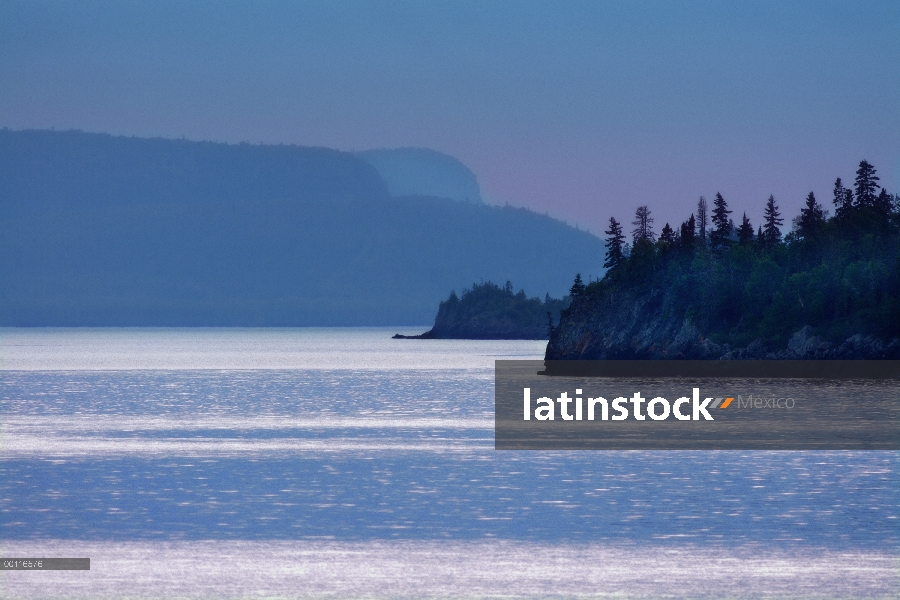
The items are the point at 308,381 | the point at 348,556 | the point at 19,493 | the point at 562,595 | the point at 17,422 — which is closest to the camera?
the point at 562,595

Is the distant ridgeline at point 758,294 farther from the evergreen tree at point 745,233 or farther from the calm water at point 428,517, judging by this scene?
the calm water at point 428,517

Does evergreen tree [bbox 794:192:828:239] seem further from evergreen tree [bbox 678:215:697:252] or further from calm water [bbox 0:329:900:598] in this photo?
calm water [bbox 0:329:900:598]

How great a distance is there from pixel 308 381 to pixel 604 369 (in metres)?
38.9

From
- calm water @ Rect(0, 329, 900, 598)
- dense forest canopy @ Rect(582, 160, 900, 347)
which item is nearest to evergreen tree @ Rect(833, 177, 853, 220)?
dense forest canopy @ Rect(582, 160, 900, 347)

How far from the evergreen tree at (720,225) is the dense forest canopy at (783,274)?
147 mm

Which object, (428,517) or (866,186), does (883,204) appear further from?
(428,517)

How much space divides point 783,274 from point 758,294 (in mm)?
10539

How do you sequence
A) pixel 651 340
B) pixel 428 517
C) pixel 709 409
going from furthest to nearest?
pixel 651 340, pixel 709 409, pixel 428 517

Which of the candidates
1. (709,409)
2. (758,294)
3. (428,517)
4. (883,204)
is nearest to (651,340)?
(758,294)

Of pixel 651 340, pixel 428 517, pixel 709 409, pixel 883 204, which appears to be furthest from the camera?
pixel 883 204

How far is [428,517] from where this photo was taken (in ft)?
107

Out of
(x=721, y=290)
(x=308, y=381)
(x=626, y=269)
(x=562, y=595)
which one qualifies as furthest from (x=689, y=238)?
(x=562, y=595)

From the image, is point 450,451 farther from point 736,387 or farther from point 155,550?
point 736,387

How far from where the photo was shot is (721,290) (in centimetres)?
16088
